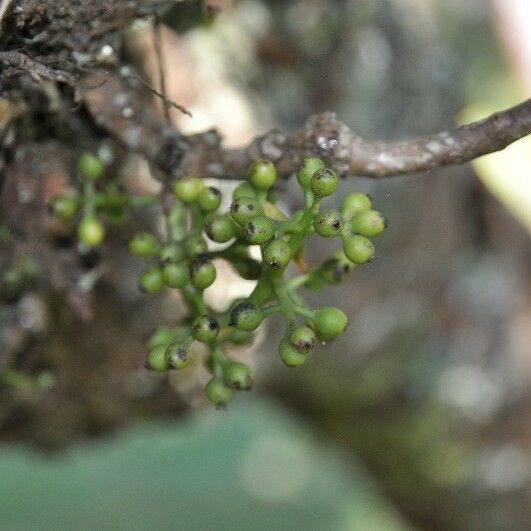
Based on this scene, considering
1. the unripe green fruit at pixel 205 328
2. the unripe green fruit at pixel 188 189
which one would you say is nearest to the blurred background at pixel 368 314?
the unripe green fruit at pixel 188 189

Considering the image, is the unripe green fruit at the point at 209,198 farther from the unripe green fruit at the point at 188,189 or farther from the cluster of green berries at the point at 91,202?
the cluster of green berries at the point at 91,202

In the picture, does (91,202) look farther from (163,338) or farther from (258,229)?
(258,229)

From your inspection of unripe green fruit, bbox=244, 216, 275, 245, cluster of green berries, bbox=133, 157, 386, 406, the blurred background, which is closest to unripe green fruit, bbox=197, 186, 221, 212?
cluster of green berries, bbox=133, 157, 386, 406

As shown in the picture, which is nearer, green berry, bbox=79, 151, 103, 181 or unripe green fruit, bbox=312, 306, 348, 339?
unripe green fruit, bbox=312, 306, 348, 339

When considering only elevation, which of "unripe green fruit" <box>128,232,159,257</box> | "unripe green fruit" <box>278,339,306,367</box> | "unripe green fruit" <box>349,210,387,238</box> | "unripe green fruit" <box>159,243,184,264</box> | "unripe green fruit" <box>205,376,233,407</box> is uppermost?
"unripe green fruit" <box>349,210,387,238</box>

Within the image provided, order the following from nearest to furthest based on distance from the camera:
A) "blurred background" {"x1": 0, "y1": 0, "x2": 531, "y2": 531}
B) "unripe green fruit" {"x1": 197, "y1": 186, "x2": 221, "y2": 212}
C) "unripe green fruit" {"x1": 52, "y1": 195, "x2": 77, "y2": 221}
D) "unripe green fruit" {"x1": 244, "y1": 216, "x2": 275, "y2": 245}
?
"unripe green fruit" {"x1": 244, "y1": 216, "x2": 275, "y2": 245} < "unripe green fruit" {"x1": 197, "y1": 186, "x2": 221, "y2": 212} < "unripe green fruit" {"x1": 52, "y1": 195, "x2": 77, "y2": 221} < "blurred background" {"x1": 0, "y1": 0, "x2": 531, "y2": 531}

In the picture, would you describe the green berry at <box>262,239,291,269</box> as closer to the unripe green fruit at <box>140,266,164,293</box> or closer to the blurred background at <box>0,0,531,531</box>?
the unripe green fruit at <box>140,266,164,293</box>

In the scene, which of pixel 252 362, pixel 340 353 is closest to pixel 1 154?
pixel 252 362

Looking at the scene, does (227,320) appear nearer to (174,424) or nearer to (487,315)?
(174,424)
